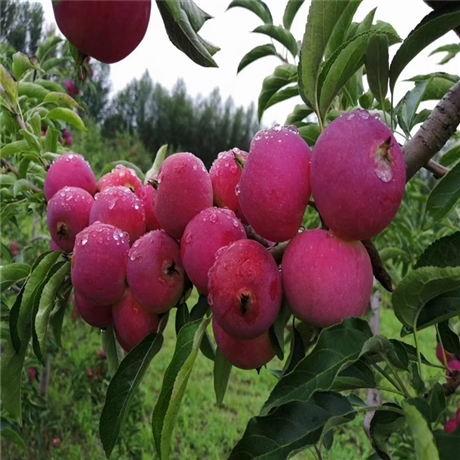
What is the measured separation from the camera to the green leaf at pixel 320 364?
48cm

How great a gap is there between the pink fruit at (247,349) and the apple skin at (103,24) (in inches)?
12.5

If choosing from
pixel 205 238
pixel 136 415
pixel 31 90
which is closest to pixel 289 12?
pixel 31 90

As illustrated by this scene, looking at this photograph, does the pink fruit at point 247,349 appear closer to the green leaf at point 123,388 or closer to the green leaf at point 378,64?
the green leaf at point 123,388

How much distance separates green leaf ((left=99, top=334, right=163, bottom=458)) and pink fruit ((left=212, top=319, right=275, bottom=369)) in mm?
100

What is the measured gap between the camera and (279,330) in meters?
0.56

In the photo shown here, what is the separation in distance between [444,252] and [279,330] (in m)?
0.18

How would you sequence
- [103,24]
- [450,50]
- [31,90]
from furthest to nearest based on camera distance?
1. [31,90]
2. [450,50]
3. [103,24]

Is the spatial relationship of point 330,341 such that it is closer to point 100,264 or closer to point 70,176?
point 100,264

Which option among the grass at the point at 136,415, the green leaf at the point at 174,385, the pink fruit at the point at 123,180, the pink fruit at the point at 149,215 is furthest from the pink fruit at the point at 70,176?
the grass at the point at 136,415

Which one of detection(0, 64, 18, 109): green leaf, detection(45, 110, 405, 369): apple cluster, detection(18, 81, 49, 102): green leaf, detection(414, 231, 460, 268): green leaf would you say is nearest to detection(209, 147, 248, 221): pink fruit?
detection(45, 110, 405, 369): apple cluster

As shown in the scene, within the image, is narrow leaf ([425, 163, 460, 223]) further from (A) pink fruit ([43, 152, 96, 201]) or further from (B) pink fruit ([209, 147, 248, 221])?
(A) pink fruit ([43, 152, 96, 201])

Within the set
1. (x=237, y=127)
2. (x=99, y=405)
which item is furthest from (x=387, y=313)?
(x=237, y=127)

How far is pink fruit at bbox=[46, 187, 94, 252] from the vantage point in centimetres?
76

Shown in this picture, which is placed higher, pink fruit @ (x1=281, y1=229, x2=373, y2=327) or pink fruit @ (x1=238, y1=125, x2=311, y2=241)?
pink fruit @ (x1=238, y1=125, x2=311, y2=241)
